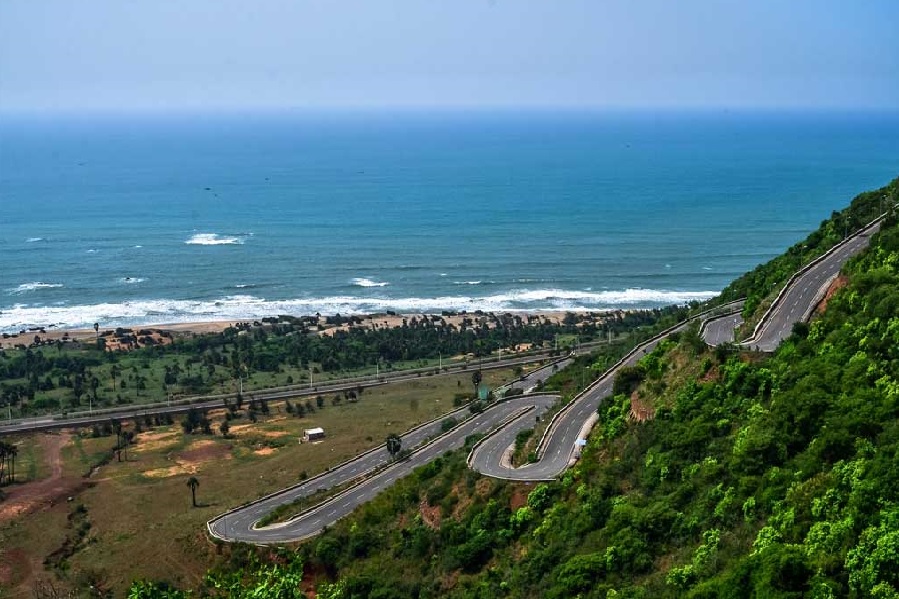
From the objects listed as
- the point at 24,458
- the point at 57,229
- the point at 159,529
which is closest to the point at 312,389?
the point at 24,458

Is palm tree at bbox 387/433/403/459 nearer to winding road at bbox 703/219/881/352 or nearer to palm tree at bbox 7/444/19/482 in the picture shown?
winding road at bbox 703/219/881/352

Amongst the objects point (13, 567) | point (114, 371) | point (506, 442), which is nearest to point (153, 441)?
point (114, 371)

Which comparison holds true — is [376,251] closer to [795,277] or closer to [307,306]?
[307,306]

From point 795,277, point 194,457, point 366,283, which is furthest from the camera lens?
point 366,283

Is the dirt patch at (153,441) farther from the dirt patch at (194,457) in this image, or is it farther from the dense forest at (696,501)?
the dense forest at (696,501)

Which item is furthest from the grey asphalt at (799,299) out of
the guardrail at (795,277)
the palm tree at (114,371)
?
the palm tree at (114,371)

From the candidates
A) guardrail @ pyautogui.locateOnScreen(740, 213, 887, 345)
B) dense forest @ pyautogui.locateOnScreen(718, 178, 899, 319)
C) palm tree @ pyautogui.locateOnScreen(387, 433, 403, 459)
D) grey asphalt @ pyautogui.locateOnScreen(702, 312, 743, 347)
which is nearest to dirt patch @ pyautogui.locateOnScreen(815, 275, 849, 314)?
guardrail @ pyautogui.locateOnScreen(740, 213, 887, 345)

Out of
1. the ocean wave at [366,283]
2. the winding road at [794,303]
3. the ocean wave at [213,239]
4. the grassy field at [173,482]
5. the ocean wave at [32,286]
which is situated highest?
the ocean wave at [213,239]
